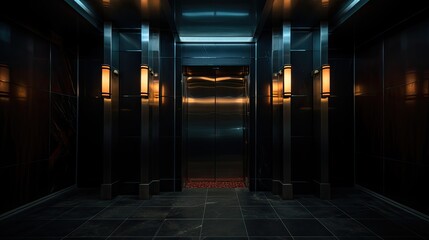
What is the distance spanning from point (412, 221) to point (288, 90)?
3319 mm

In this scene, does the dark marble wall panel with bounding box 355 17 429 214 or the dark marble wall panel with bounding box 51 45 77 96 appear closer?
the dark marble wall panel with bounding box 355 17 429 214

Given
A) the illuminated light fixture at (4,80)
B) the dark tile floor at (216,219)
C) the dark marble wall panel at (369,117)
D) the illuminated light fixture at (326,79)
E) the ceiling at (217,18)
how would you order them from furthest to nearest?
the dark marble wall panel at (369,117), the illuminated light fixture at (326,79), the ceiling at (217,18), the illuminated light fixture at (4,80), the dark tile floor at (216,219)

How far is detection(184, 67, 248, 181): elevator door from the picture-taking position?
23.4ft

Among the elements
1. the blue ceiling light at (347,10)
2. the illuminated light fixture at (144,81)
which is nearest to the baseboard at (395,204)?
the blue ceiling light at (347,10)

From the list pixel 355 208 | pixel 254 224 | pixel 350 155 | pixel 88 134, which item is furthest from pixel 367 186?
pixel 88 134

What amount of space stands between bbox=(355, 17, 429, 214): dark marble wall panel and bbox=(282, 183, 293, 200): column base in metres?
2.16

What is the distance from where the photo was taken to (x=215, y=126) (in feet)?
23.6

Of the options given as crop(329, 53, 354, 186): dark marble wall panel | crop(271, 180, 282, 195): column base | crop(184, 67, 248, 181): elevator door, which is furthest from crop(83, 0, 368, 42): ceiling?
crop(271, 180, 282, 195): column base

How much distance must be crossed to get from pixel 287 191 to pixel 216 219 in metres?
2.01

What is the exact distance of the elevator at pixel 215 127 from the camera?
712 centimetres

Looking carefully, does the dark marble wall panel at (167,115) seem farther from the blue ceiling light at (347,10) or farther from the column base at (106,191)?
the blue ceiling light at (347,10)

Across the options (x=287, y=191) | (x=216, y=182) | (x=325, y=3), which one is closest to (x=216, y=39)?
(x=325, y=3)

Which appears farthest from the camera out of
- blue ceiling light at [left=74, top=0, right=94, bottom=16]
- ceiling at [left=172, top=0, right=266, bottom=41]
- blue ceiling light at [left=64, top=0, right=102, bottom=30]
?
ceiling at [left=172, top=0, right=266, bottom=41]

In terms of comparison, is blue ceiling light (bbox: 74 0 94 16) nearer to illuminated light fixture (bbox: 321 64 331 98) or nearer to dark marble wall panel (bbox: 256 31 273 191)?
dark marble wall panel (bbox: 256 31 273 191)
